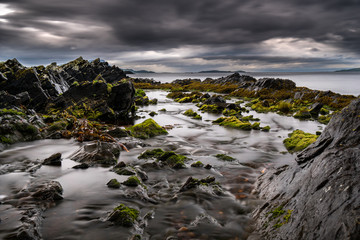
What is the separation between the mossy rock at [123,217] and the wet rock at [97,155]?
4.20 meters

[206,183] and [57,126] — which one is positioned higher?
[57,126]

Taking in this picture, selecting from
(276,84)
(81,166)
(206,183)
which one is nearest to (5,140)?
(81,166)

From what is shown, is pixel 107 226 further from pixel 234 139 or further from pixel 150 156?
pixel 234 139

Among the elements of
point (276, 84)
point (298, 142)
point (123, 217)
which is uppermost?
point (276, 84)

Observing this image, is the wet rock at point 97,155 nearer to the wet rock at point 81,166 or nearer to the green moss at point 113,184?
the wet rock at point 81,166

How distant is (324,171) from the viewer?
4426 millimetres

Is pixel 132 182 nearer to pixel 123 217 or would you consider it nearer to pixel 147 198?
pixel 147 198

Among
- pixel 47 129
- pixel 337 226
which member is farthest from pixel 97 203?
pixel 47 129

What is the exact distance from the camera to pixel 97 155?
9.74 metres

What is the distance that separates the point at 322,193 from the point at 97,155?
27.5ft

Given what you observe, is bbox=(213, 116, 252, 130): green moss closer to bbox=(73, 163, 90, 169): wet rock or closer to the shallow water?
the shallow water

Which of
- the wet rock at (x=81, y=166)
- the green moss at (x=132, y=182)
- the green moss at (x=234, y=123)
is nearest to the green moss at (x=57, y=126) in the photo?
the wet rock at (x=81, y=166)

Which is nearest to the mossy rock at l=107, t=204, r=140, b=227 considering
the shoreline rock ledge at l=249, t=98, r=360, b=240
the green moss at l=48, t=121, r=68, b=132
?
the shoreline rock ledge at l=249, t=98, r=360, b=240

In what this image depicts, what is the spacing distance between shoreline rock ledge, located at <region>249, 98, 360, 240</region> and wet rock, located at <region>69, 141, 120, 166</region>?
6.34 metres
